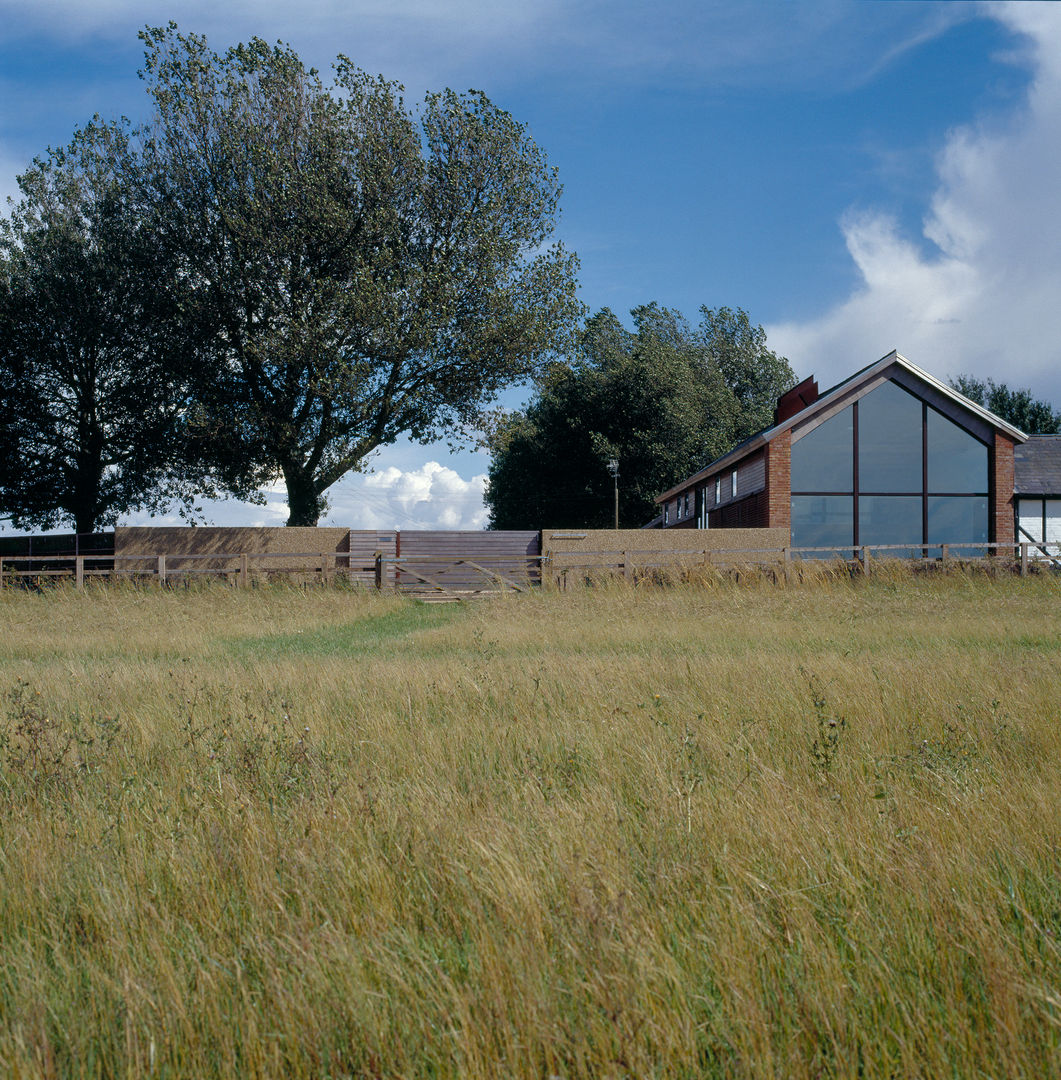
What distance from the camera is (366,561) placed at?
87.9 feet

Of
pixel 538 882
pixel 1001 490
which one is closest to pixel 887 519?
pixel 1001 490

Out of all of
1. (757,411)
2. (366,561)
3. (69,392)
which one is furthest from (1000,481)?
(69,392)

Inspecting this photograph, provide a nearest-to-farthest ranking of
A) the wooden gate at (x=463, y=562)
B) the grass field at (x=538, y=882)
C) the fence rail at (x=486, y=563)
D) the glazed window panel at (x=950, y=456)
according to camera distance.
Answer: the grass field at (x=538, y=882)
the fence rail at (x=486, y=563)
the wooden gate at (x=463, y=562)
the glazed window panel at (x=950, y=456)

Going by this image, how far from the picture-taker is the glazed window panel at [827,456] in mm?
26000

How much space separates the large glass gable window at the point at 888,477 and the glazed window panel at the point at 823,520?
0.03 metres

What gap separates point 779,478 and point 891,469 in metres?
3.59

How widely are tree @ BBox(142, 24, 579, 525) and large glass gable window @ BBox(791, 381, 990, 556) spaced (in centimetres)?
915

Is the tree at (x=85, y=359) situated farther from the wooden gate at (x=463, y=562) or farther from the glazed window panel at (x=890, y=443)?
the glazed window panel at (x=890, y=443)

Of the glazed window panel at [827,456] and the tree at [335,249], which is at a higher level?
the tree at [335,249]

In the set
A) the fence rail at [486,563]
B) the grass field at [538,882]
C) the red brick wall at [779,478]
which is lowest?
the grass field at [538,882]

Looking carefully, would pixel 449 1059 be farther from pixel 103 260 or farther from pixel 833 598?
pixel 103 260

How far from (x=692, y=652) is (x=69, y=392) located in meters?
28.2

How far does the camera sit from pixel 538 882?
3238mm

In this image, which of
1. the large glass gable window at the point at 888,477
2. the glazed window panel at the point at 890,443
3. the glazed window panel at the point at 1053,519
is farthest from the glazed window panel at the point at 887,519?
the glazed window panel at the point at 1053,519
